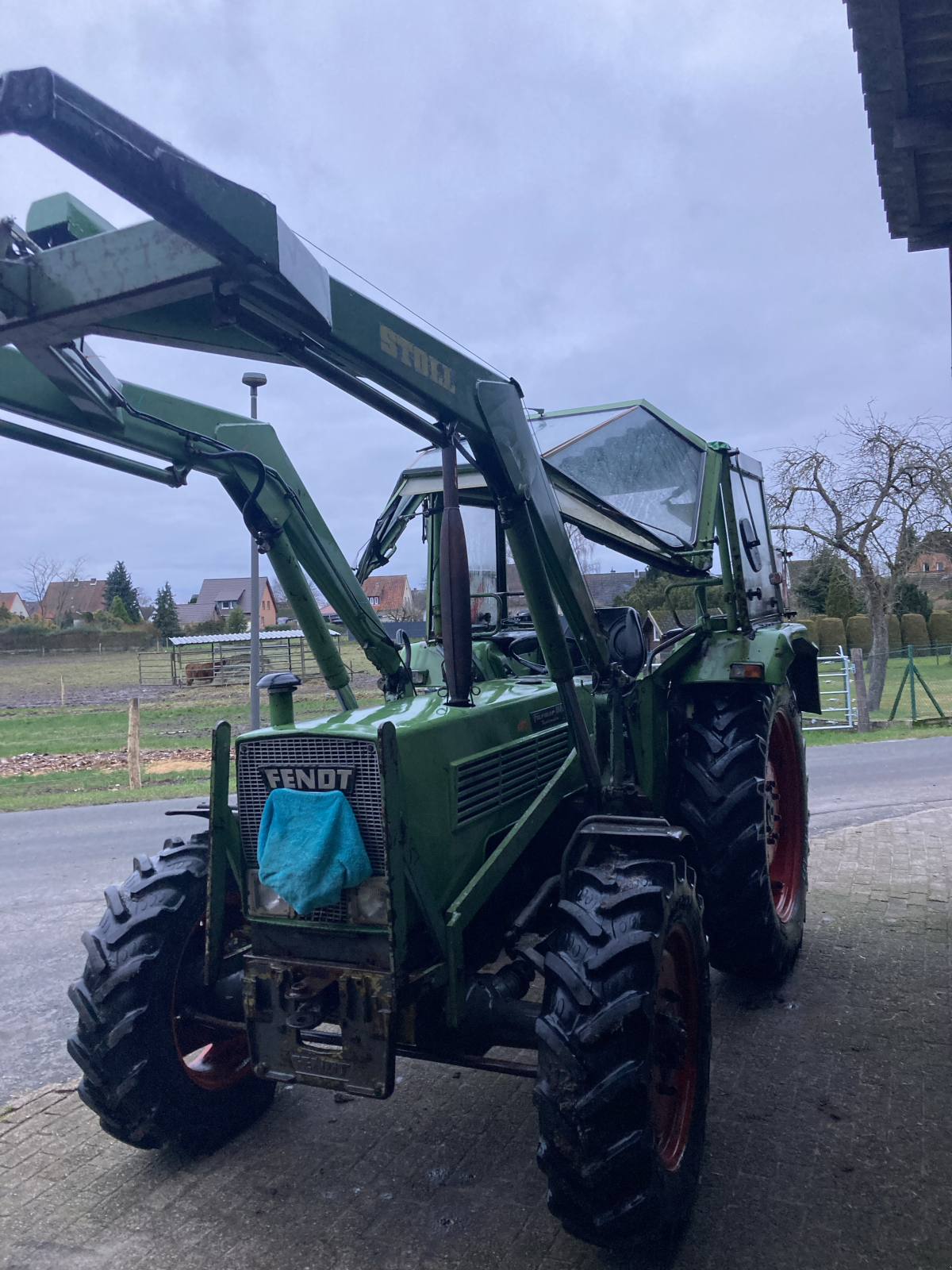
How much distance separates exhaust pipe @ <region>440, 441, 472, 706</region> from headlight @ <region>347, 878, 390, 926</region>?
738mm

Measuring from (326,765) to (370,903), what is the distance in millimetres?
442

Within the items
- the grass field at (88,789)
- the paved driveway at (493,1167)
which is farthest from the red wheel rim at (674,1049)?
the grass field at (88,789)

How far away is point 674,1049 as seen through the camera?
3.06m

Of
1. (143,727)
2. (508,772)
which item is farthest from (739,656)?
(143,727)

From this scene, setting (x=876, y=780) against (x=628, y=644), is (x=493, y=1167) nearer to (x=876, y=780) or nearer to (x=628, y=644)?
(x=628, y=644)

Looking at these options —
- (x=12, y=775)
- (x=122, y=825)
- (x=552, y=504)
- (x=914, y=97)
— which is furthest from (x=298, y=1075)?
(x=12, y=775)

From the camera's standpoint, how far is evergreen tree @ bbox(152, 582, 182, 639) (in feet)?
188

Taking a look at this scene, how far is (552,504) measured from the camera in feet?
11.4

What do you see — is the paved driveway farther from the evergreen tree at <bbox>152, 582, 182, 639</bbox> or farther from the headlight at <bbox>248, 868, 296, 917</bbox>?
the evergreen tree at <bbox>152, 582, 182, 639</bbox>

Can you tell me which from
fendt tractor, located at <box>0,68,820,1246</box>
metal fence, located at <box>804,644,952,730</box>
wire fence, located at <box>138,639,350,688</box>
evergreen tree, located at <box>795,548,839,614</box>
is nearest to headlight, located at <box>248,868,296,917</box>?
fendt tractor, located at <box>0,68,820,1246</box>

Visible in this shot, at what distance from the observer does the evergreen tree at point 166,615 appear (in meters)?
57.4

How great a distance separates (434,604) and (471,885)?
2.08 m

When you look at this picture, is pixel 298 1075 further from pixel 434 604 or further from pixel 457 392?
pixel 434 604

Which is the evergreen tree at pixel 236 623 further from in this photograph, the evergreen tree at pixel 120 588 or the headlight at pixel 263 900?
the headlight at pixel 263 900
